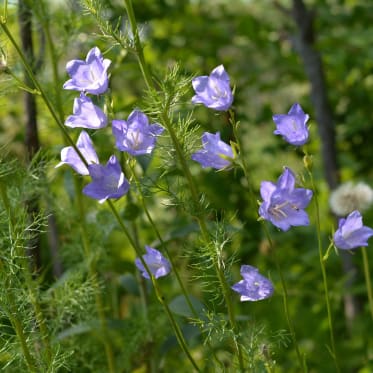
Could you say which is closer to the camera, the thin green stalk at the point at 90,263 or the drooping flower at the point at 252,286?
the drooping flower at the point at 252,286

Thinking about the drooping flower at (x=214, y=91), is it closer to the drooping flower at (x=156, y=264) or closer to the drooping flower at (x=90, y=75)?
the drooping flower at (x=90, y=75)

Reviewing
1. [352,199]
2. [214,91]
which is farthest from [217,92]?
[352,199]

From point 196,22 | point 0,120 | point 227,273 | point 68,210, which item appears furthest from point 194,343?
point 0,120

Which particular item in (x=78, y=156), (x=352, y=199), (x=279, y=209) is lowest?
(x=352, y=199)

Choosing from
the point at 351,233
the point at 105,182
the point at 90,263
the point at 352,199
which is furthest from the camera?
the point at 352,199

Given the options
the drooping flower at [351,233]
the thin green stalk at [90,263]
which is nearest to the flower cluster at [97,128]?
the drooping flower at [351,233]

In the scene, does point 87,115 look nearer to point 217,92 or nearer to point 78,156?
point 78,156

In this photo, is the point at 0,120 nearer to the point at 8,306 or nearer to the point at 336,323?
the point at 336,323
